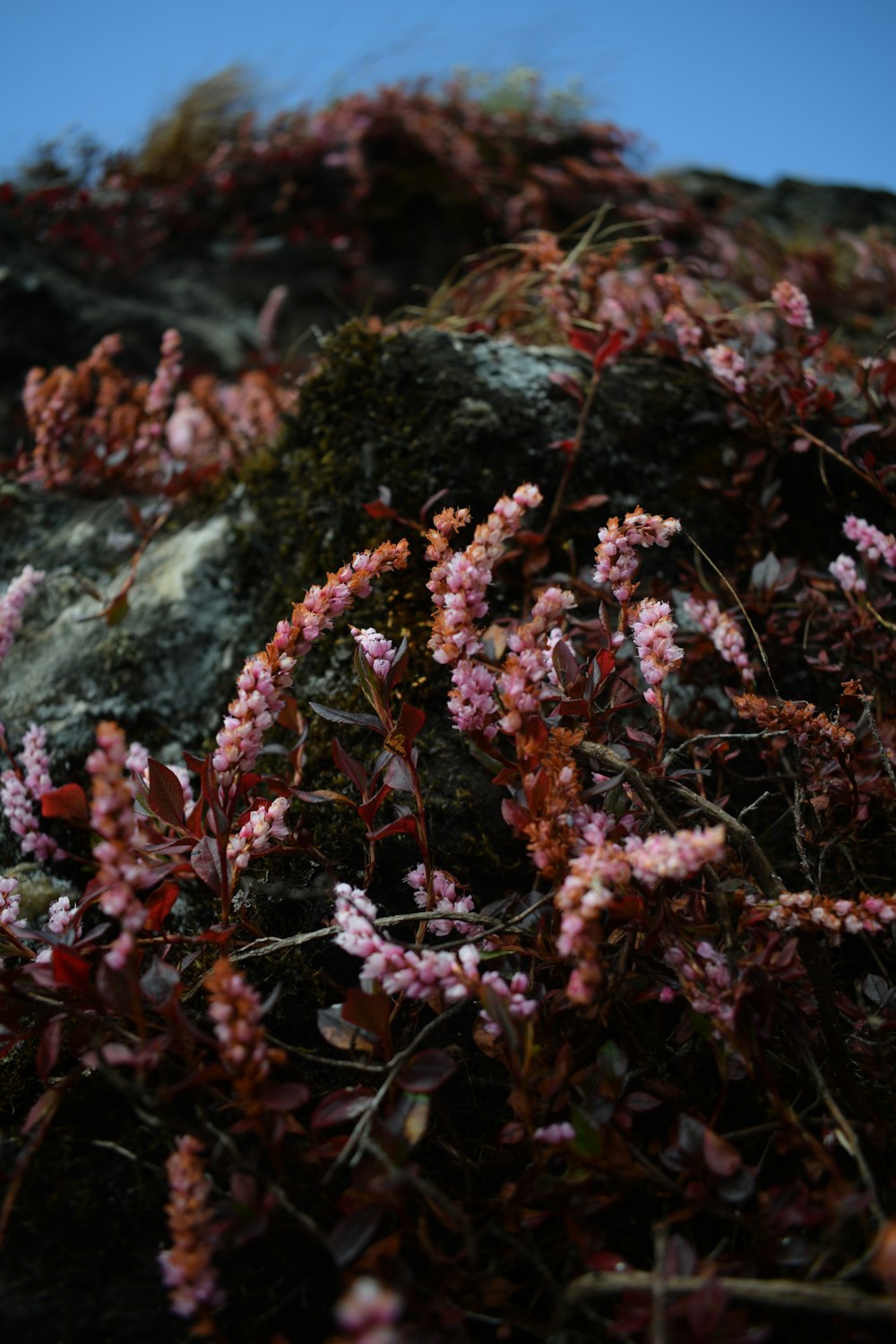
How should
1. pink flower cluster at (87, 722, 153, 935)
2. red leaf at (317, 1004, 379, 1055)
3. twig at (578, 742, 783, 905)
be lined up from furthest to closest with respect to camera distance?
twig at (578, 742, 783, 905) → red leaf at (317, 1004, 379, 1055) → pink flower cluster at (87, 722, 153, 935)

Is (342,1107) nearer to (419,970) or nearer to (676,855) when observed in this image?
(419,970)

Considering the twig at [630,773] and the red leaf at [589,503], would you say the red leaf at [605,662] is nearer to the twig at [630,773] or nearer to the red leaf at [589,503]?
the twig at [630,773]

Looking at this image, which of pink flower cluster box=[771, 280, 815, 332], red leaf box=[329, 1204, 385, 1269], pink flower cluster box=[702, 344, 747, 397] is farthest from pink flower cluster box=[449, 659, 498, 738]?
pink flower cluster box=[771, 280, 815, 332]

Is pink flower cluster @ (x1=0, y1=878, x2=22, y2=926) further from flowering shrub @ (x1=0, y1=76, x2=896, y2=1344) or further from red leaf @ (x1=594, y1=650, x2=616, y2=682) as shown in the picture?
red leaf @ (x1=594, y1=650, x2=616, y2=682)

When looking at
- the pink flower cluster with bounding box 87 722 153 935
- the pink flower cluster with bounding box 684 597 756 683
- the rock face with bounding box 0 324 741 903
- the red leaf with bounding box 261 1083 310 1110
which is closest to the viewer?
the pink flower cluster with bounding box 87 722 153 935

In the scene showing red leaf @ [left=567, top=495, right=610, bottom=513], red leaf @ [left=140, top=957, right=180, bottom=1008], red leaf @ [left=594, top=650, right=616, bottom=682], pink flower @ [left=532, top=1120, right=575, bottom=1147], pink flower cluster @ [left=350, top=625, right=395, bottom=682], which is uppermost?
red leaf @ [left=567, top=495, right=610, bottom=513]

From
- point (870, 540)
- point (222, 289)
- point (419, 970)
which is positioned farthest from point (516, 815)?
point (222, 289)

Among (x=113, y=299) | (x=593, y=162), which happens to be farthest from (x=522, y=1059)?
(x=593, y=162)

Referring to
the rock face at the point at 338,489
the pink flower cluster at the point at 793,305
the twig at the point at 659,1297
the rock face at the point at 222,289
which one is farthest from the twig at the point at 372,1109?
the rock face at the point at 222,289
